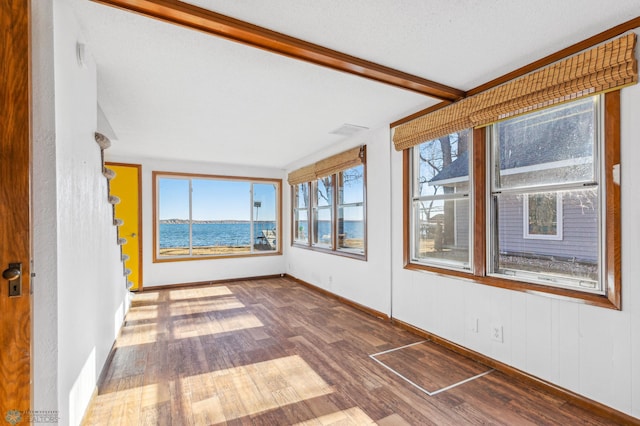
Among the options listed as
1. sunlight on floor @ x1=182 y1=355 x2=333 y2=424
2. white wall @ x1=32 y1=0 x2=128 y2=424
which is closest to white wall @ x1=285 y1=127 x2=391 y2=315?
sunlight on floor @ x1=182 y1=355 x2=333 y2=424

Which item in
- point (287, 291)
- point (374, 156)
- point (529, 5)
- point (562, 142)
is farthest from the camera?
point (287, 291)

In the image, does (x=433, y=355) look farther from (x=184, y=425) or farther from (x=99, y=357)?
(x=99, y=357)

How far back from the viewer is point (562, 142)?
2.12 m

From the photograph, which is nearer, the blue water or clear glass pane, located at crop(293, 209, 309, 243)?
clear glass pane, located at crop(293, 209, 309, 243)

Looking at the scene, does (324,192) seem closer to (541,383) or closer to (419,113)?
(419,113)

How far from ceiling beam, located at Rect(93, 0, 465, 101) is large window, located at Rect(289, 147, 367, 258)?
171cm

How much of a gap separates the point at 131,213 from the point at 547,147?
230 inches

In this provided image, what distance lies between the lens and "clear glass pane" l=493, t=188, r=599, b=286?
1.98 m

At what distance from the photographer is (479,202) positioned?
2.60 metres

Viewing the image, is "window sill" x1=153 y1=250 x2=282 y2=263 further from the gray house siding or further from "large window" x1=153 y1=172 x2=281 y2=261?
the gray house siding

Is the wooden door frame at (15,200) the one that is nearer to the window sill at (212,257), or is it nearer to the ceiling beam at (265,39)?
the ceiling beam at (265,39)

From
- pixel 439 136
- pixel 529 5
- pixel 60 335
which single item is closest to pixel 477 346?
pixel 439 136

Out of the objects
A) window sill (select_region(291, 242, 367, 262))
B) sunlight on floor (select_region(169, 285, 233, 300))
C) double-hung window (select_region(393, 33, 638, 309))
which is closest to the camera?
double-hung window (select_region(393, 33, 638, 309))

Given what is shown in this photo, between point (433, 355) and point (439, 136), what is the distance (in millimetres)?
2026
